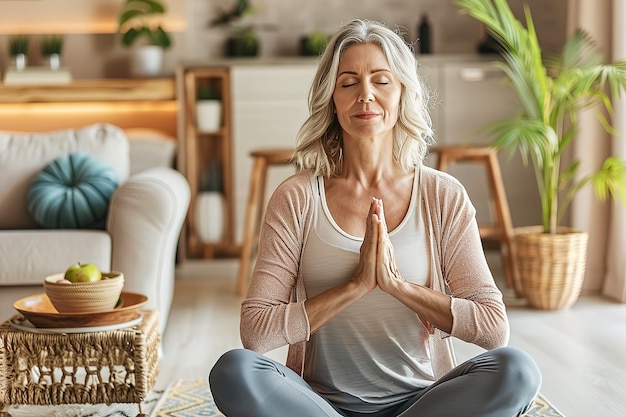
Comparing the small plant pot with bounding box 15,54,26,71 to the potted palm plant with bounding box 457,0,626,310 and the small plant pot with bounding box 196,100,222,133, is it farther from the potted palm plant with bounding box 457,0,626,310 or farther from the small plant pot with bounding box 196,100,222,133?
the potted palm plant with bounding box 457,0,626,310

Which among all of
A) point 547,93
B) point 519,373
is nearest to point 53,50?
point 547,93

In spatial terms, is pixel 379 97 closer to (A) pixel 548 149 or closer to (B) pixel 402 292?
(B) pixel 402 292

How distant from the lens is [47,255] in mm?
3408

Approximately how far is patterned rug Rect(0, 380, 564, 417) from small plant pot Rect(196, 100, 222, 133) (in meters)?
2.69

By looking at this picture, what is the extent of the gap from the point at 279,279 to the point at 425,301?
0.32m

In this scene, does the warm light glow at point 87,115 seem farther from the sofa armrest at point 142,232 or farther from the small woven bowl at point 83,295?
the small woven bowl at point 83,295

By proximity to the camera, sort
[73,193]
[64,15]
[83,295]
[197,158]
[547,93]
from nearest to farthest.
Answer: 1. [83,295]
2. [73,193]
3. [547,93]
4. [197,158]
5. [64,15]

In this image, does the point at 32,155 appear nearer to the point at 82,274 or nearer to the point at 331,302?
the point at 82,274

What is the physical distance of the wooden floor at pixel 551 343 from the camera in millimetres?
2887

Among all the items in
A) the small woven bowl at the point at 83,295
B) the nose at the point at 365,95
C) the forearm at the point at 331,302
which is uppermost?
the nose at the point at 365,95

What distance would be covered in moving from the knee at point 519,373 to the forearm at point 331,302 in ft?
1.05

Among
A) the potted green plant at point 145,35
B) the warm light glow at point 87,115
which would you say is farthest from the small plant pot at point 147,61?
the warm light glow at point 87,115

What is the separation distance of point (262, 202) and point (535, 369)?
128 inches

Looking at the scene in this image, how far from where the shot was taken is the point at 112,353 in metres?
2.49
